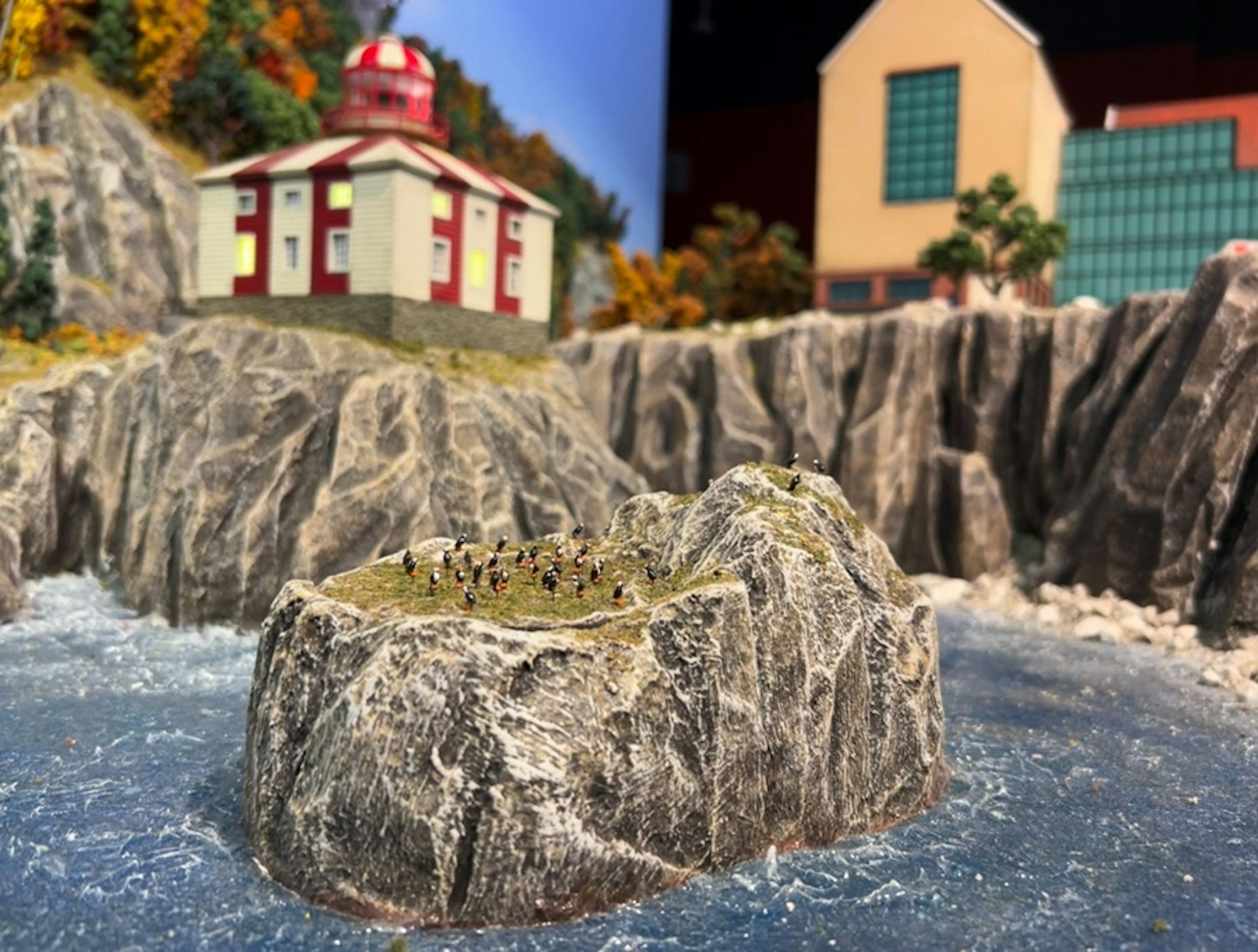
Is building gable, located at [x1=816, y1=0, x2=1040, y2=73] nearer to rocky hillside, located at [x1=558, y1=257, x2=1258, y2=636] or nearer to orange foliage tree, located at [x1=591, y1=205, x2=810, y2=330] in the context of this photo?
orange foliage tree, located at [x1=591, y1=205, x2=810, y2=330]

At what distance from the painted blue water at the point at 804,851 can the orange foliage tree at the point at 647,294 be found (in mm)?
32692

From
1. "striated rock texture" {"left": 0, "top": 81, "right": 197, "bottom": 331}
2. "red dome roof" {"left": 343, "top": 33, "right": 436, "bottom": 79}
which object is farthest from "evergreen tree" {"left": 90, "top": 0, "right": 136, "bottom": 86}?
"red dome roof" {"left": 343, "top": 33, "right": 436, "bottom": 79}

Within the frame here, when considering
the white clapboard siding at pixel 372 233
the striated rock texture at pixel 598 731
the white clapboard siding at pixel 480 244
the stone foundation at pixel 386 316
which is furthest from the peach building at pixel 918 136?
the striated rock texture at pixel 598 731

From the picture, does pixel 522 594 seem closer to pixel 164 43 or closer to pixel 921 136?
pixel 921 136

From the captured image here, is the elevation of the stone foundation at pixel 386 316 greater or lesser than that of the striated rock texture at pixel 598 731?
greater

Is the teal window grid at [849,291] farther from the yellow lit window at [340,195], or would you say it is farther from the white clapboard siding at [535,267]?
the yellow lit window at [340,195]

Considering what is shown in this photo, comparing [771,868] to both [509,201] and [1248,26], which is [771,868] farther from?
[1248,26]

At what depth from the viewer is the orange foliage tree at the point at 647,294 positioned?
51.2 metres

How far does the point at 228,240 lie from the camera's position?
3150 centimetres

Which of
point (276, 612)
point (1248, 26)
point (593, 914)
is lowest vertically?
point (593, 914)

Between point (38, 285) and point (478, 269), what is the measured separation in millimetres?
19041

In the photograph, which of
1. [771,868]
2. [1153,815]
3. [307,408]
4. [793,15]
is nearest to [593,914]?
[771,868]

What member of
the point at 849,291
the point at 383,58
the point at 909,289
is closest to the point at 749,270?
the point at 849,291

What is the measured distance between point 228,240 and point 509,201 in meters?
8.93
